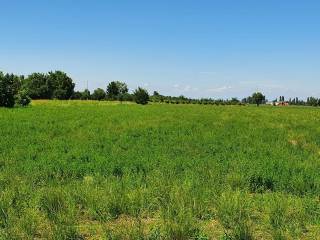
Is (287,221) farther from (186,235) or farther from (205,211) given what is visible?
(186,235)

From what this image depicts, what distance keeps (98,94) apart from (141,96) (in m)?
31.3

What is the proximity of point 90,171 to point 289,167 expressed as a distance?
6.04 metres

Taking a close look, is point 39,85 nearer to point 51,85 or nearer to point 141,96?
point 51,85

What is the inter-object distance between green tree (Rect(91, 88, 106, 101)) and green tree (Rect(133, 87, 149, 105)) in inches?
1009

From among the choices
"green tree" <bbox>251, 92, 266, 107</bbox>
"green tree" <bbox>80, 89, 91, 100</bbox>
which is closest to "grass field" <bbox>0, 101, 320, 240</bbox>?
"green tree" <bbox>80, 89, 91, 100</bbox>

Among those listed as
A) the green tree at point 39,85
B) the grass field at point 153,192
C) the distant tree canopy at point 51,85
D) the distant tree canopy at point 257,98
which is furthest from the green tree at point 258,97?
the grass field at point 153,192

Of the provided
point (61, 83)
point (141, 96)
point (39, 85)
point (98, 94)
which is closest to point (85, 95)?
point (98, 94)

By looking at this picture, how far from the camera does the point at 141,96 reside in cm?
11575

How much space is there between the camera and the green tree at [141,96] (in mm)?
114438

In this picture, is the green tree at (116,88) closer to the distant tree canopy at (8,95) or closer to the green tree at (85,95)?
the green tree at (85,95)

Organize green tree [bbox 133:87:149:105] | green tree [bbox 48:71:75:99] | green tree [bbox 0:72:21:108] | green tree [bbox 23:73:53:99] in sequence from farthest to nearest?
1. green tree [bbox 48:71:75:99]
2. green tree [bbox 23:73:53:99]
3. green tree [bbox 133:87:149:105]
4. green tree [bbox 0:72:21:108]

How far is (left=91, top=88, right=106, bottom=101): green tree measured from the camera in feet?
468

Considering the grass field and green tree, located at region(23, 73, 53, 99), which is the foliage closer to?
the grass field

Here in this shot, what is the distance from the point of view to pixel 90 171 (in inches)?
507
